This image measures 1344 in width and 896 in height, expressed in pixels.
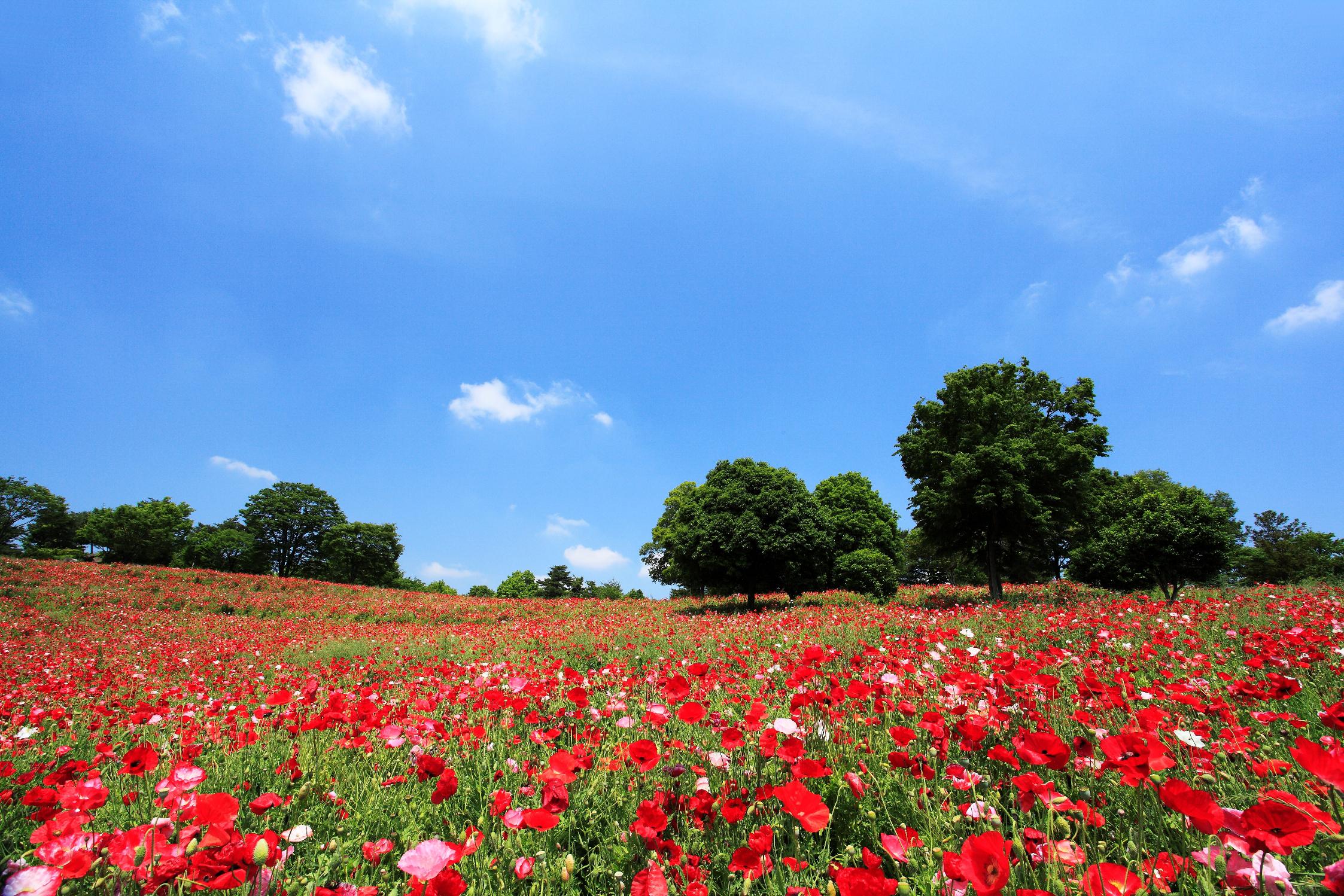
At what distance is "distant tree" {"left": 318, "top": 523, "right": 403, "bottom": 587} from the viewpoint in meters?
50.9

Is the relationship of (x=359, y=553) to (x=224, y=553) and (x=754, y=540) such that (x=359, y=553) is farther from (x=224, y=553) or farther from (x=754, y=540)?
(x=754, y=540)

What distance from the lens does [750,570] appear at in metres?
22.7

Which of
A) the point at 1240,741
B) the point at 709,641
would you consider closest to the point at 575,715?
the point at 1240,741

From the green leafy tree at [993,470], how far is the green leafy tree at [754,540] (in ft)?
15.1

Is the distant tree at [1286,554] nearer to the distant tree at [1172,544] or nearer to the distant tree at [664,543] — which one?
the distant tree at [1172,544]

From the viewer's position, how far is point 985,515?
1864 centimetres

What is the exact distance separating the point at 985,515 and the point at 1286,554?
38334mm

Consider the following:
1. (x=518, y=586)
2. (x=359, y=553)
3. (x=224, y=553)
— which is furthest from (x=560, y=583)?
(x=224, y=553)

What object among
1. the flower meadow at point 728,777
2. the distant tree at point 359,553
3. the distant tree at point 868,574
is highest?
the distant tree at point 359,553

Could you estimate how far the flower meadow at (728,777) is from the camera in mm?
1558

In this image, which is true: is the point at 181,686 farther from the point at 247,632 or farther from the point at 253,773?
the point at 247,632

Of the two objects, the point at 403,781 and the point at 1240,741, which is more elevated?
the point at 1240,741

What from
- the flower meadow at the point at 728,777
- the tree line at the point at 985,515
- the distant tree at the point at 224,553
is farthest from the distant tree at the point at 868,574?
the distant tree at the point at 224,553

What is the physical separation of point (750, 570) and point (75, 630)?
21055 mm
